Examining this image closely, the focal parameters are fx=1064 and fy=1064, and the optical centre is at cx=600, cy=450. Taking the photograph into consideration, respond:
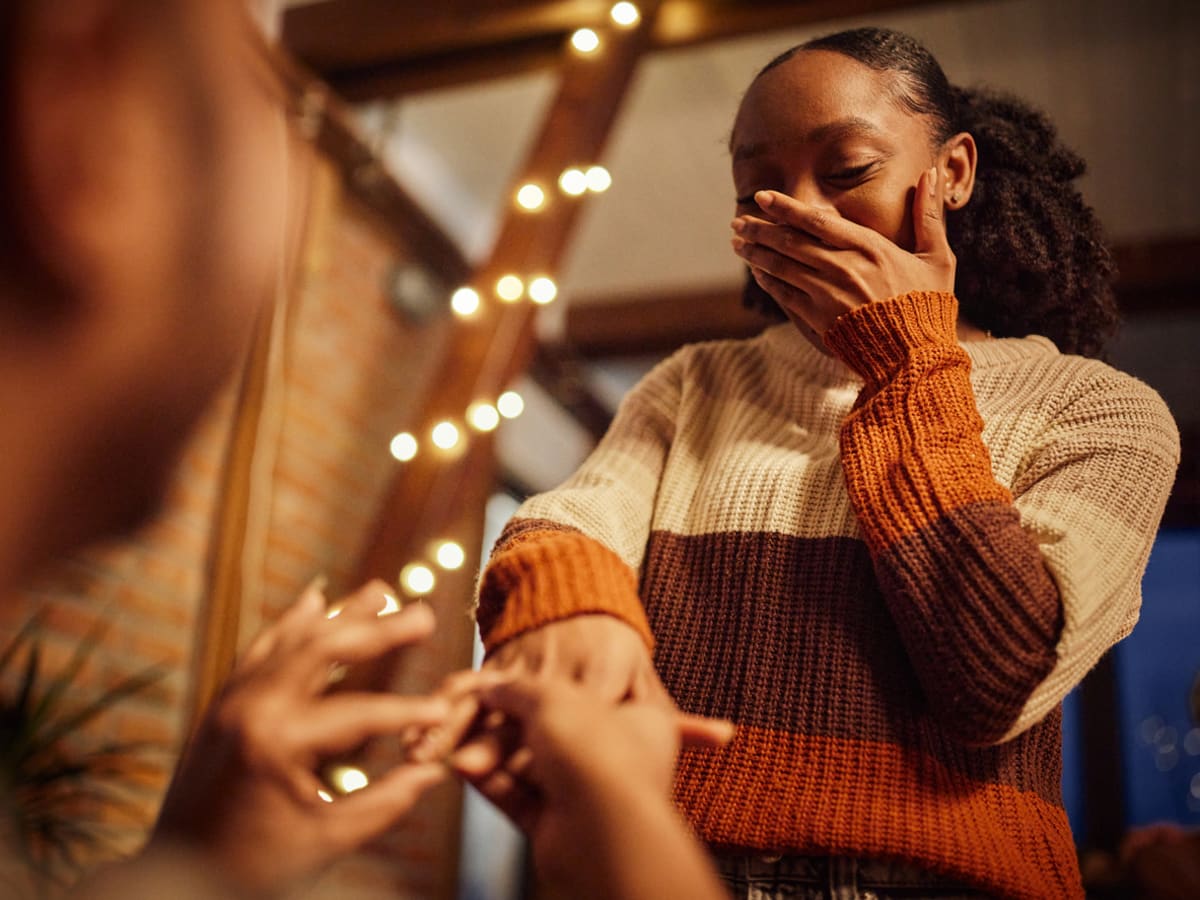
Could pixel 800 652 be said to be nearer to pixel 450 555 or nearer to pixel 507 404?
pixel 450 555

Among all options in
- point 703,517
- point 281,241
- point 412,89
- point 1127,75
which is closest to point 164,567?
point 412,89

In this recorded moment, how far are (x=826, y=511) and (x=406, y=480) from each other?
1814mm

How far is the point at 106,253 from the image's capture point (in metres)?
0.28

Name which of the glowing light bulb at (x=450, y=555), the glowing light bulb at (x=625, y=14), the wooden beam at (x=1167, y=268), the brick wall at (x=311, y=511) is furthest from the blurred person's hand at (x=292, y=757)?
the wooden beam at (x=1167, y=268)

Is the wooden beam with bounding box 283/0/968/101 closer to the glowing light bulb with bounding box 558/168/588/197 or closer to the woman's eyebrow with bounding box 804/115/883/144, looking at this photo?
the glowing light bulb with bounding box 558/168/588/197

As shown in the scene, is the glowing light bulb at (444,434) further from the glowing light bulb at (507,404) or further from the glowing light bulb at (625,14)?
the glowing light bulb at (625,14)

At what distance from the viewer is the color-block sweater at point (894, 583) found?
1.98 feet

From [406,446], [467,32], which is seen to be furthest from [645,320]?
[406,446]

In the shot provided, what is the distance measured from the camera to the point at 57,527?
0.29 meters

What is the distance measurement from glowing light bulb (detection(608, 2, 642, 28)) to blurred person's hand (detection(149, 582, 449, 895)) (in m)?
2.03

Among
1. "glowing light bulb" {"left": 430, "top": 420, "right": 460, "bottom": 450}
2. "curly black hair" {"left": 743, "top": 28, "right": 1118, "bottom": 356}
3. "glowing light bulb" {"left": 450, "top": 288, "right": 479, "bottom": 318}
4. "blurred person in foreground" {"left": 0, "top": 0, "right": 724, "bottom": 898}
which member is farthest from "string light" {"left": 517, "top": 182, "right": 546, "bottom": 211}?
"blurred person in foreground" {"left": 0, "top": 0, "right": 724, "bottom": 898}

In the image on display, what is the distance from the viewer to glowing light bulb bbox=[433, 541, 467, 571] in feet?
7.64

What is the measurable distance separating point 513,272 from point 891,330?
178cm

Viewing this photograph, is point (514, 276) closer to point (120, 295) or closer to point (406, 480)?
point (406, 480)
